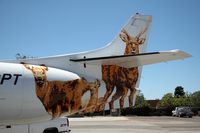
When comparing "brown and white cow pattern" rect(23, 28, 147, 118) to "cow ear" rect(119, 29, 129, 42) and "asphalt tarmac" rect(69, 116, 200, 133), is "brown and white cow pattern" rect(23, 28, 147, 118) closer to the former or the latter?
"cow ear" rect(119, 29, 129, 42)

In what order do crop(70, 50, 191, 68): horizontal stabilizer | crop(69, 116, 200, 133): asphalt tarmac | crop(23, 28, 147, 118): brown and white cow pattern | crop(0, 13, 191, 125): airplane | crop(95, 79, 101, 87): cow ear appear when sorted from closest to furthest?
crop(0, 13, 191, 125): airplane < crop(23, 28, 147, 118): brown and white cow pattern < crop(70, 50, 191, 68): horizontal stabilizer < crop(95, 79, 101, 87): cow ear < crop(69, 116, 200, 133): asphalt tarmac

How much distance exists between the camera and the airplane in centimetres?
1045

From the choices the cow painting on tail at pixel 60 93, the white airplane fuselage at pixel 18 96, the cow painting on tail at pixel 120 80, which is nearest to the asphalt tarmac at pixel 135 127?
the cow painting on tail at pixel 120 80

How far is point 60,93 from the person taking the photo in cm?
1122

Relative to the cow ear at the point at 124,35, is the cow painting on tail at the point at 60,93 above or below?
below

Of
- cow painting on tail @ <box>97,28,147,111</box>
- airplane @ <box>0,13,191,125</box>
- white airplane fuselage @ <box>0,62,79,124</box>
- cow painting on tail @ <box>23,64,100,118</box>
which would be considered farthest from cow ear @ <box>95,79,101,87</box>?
white airplane fuselage @ <box>0,62,79,124</box>

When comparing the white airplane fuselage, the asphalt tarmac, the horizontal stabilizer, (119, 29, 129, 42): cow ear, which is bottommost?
the asphalt tarmac

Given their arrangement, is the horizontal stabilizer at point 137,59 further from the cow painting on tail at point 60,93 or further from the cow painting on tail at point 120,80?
the cow painting on tail at point 60,93

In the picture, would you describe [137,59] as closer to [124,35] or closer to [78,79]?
[124,35]

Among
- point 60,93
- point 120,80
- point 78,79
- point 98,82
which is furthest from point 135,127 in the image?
point 60,93

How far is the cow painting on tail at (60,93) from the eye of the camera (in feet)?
35.7

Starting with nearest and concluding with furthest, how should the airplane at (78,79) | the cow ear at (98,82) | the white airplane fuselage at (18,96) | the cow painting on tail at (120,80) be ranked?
1. the white airplane fuselage at (18,96)
2. the airplane at (78,79)
3. the cow ear at (98,82)
4. the cow painting on tail at (120,80)

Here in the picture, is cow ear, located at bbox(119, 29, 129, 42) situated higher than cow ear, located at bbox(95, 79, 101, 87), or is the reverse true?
cow ear, located at bbox(119, 29, 129, 42)

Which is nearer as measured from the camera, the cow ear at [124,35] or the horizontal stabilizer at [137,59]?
the horizontal stabilizer at [137,59]
